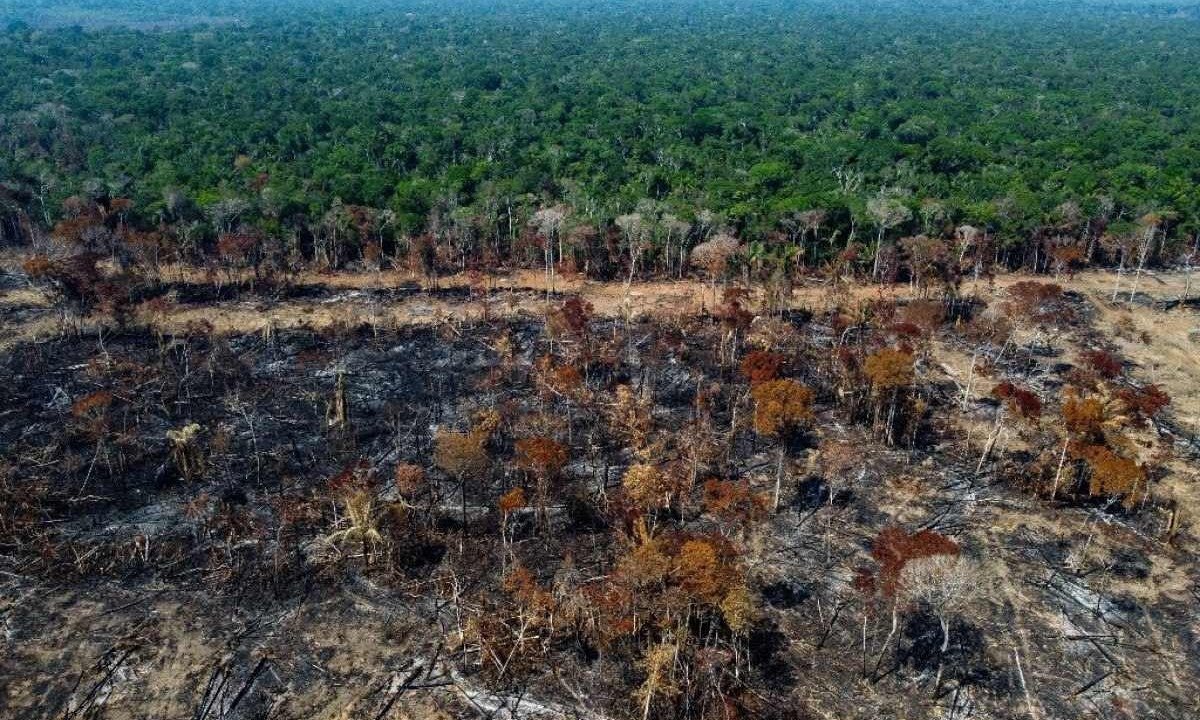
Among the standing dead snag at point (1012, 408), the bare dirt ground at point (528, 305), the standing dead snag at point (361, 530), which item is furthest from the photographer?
the bare dirt ground at point (528, 305)

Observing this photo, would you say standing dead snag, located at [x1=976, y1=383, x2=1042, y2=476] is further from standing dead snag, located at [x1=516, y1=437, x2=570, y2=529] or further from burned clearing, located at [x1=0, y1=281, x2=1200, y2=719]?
standing dead snag, located at [x1=516, y1=437, x2=570, y2=529]

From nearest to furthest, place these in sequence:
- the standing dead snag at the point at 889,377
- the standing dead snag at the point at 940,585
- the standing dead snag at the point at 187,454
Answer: the standing dead snag at the point at 940,585, the standing dead snag at the point at 187,454, the standing dead snag at the point at 889,377

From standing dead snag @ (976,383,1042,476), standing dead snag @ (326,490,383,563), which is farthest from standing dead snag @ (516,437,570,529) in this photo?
standing dead snag @ (976,383,1042,476)

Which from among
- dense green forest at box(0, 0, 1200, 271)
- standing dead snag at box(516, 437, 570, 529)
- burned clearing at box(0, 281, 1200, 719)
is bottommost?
burned clearing at box(0, 281, 1200, 719)

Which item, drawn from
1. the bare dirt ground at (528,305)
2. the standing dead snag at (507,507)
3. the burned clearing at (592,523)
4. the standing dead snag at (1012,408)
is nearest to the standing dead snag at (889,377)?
the burned clearing at (592,523)

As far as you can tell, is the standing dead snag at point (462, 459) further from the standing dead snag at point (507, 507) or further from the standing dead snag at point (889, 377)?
the standing dead snag at point (889, 377)

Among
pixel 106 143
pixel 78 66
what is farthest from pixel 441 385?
pixel 78 66
